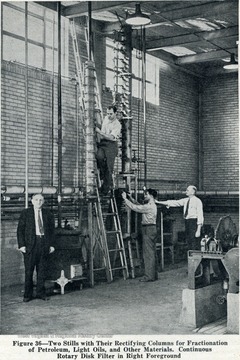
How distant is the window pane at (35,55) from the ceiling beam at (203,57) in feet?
17.5

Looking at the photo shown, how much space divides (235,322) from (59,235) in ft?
11.5

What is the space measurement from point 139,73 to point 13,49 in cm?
461

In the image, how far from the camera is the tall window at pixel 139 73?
11.9 meters

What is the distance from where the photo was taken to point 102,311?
7246mm

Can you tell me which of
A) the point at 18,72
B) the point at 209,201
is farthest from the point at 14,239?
the point at 209,201

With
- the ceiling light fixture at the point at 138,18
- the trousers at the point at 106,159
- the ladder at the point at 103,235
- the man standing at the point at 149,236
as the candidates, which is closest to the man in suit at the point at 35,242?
the ladder at the point at 103,235

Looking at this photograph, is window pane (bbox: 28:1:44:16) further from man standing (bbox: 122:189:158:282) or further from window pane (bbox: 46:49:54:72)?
man standing (bbox: 122:189:158:282)

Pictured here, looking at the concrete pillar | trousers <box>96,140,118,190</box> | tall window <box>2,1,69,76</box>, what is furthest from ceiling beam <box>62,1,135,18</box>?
the concrete pillar

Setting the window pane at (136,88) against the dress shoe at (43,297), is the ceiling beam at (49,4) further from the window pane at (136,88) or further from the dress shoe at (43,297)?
the dress shoe at (43,297)

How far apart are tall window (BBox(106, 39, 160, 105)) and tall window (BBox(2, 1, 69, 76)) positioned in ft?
5.16

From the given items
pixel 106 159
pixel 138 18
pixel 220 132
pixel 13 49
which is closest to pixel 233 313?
pixel 106 159

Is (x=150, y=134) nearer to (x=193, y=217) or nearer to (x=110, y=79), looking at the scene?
(x=110, y=79)

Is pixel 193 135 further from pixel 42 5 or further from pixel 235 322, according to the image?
pixel 235 322

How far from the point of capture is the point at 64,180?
10438 mm
